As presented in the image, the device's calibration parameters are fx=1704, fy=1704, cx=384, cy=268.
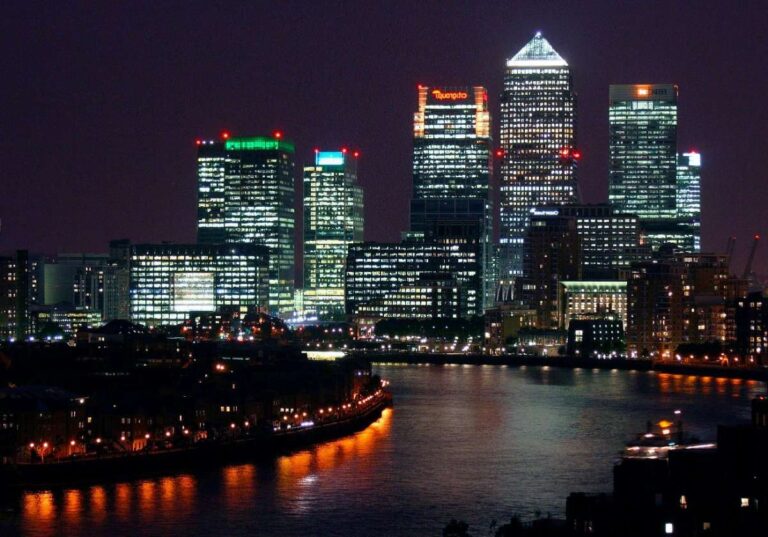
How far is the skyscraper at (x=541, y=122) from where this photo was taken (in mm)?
166500

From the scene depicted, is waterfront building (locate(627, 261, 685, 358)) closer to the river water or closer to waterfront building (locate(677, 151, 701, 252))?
the river water

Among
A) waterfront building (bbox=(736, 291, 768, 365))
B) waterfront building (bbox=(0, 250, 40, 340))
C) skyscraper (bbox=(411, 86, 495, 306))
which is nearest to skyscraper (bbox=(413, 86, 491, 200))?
skyscraper (bbox=(411, 86, 495, 306))

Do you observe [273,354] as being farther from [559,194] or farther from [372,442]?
[559,194]

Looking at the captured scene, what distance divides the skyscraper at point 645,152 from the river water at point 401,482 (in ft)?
328

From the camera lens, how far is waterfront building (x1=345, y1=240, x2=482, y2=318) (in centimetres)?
15061

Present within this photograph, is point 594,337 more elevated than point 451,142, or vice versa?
point 451,142

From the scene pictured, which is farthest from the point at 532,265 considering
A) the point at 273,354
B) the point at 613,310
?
the point at 273,354

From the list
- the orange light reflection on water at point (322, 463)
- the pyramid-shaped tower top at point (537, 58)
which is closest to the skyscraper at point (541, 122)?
the pyramid-shaped tower top at point (537, 58)

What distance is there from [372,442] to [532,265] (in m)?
87.0

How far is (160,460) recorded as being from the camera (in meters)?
47.5

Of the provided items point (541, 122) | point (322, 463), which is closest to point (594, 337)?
point (541, 122)

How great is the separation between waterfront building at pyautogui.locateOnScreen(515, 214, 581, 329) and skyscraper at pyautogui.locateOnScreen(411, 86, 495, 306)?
84.1 ft

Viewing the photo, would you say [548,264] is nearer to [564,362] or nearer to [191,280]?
[564,362]

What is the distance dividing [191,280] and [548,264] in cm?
3311
